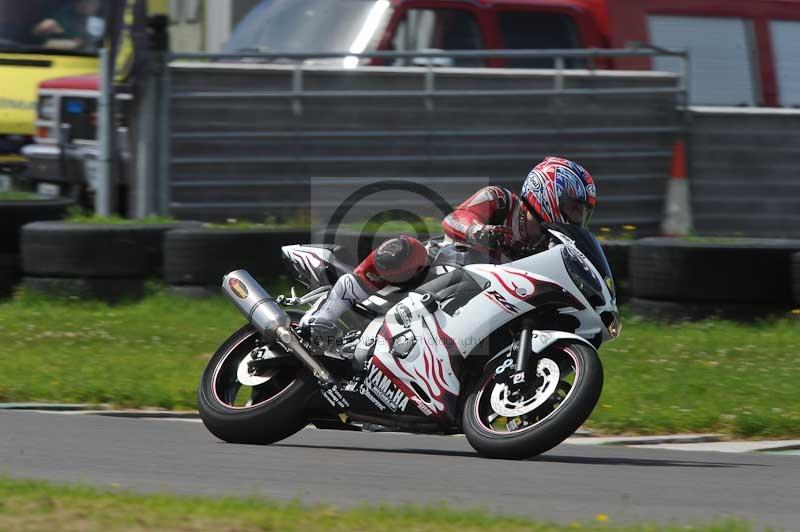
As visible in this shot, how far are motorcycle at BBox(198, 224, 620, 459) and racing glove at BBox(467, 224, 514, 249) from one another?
0.10 meters

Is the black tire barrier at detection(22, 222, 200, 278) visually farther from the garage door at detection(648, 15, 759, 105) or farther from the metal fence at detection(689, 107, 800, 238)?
the garage door at detection(648, 15, 759, 105)

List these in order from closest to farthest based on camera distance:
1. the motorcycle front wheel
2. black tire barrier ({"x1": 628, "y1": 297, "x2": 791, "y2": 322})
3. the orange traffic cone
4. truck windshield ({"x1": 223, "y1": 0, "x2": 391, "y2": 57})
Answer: the motorcycle front wheel → black tire barrier ({"x1": 628, "y1": 297, "x2": 791, "y2": 322}) → truck windshield ({"x1": 223, "y1": 0, "x2": 391, "y2": 57}) → the orange traffic cone

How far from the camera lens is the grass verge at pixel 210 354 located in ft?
27.0

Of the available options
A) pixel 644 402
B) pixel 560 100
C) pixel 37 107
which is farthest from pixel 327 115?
pixel 644 402

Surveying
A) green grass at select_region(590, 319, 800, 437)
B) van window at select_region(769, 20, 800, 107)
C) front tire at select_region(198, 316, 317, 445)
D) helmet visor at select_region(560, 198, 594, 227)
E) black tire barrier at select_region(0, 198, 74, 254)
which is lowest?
green grass at select_region(590, 319, 800, 437)

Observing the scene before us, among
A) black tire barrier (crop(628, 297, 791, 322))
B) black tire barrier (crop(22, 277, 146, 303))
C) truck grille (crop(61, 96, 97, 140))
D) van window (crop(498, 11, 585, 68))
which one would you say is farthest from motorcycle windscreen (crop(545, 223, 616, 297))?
truck grille (crop(61, 96, 97, 140))

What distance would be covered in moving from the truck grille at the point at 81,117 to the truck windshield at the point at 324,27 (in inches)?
66.6

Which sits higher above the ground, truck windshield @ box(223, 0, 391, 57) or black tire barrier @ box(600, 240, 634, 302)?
truck windshield @ box(223, 0, 391, 57)

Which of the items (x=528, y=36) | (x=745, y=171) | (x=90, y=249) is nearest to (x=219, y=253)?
(x=90, y=249)

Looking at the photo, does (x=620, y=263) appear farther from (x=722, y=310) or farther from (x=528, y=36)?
(x=528, y=36)

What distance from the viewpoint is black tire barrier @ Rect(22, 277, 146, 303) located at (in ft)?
38.9

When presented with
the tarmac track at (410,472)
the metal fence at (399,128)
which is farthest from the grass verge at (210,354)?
the metal fence at (399,128)

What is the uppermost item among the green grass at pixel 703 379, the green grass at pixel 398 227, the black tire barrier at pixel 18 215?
the green grass at pixel 398 227

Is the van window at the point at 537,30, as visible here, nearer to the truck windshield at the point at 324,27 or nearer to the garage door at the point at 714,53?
the garage door at the point at 714,53
